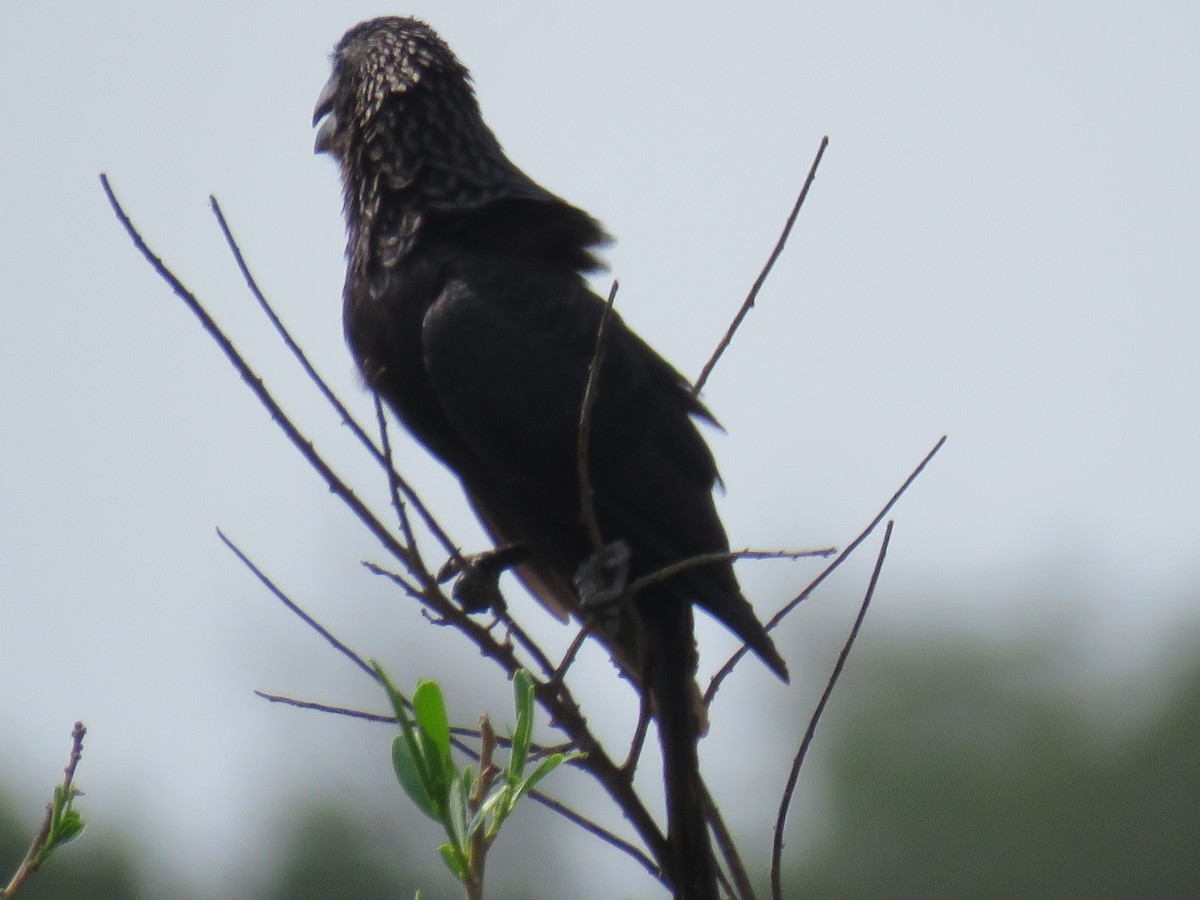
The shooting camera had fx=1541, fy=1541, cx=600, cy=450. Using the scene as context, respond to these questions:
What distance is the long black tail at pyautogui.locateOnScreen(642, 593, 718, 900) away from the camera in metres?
3.19

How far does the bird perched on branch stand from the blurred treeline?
88.4 ft

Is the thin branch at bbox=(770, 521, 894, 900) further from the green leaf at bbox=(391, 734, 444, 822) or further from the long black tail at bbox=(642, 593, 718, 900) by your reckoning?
the green leaf at bbox=(391, 734, 444, 822)

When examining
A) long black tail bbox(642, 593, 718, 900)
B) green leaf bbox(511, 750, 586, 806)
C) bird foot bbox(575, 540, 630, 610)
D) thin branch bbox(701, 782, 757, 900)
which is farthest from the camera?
bird foot bbox(575, 540, 630, 610)

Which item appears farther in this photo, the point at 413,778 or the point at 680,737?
the point at 680,737

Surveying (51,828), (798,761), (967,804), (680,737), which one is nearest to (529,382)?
(680,737)

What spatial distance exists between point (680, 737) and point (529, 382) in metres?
1.35

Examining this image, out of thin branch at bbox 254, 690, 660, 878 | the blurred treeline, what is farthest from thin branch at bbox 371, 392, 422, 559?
the blurred treeline

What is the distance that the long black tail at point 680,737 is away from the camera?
3.19 metres

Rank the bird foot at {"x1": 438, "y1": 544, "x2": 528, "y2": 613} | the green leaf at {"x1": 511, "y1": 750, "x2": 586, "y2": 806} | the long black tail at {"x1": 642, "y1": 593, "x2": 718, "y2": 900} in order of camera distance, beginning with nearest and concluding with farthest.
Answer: the green leaf at {"x1": 511, "y1": 750, "x2": 586, "y2": 806}
the long black tail at {"x1": 642, "y1": 593, "x2": 718, "y2": 900}
the bird foot at {"x1": 438, "y1": 544, "x2": 528, "y2": 613}

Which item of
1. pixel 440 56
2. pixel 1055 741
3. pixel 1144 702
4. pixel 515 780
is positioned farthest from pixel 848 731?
pixel 515 780

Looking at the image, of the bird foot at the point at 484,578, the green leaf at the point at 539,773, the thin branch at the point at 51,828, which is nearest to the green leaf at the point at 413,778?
the green leaf at the point at 539,773

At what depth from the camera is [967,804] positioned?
37844 mm

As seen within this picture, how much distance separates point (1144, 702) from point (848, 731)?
7.82 m

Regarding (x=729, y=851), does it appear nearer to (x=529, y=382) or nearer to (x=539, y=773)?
(x=539, y=773)
